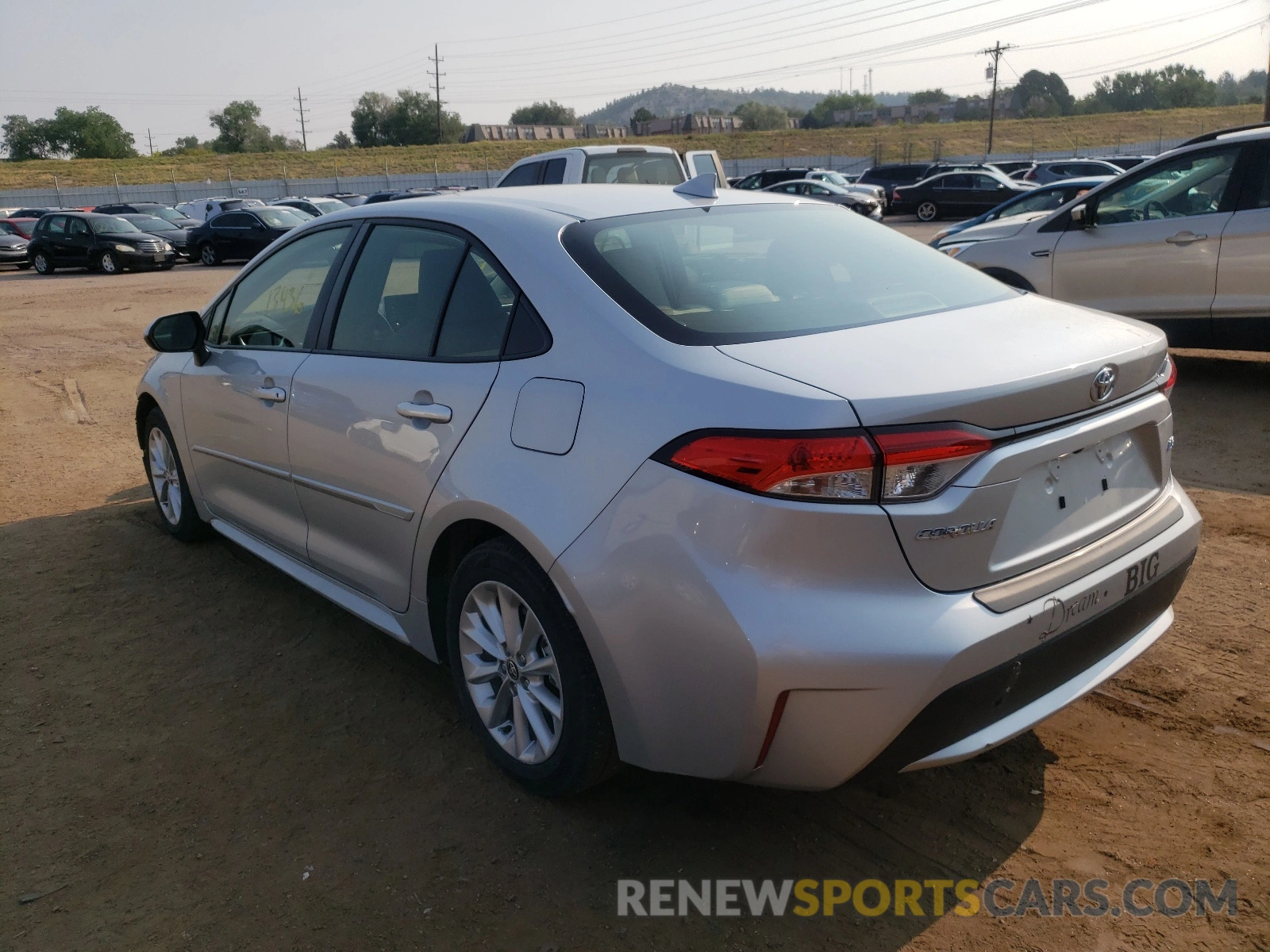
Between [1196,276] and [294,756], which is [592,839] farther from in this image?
[1196,276]

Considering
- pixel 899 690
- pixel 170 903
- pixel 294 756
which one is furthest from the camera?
pixel 294 756

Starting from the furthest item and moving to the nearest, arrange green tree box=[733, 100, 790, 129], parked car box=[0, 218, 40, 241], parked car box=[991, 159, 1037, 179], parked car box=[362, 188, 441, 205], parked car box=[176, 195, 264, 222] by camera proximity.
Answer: green tree box=[733, 100, 790, 129], parked car box=[991, 159, 1037, 179], parked car box=[176, 195, 264, 222], parked car box=[0, 218, 40, 241], parked car box=[362, 188, 441, 205]

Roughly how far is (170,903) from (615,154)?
31.5 feet

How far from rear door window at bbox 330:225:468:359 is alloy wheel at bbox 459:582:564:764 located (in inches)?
32.9

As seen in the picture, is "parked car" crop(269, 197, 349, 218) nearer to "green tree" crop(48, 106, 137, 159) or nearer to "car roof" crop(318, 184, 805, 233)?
"car roof" crop(318, 184, 805, 233)

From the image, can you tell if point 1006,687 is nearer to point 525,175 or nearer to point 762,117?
point 525,175

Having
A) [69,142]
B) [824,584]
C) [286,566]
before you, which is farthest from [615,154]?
[69,142]

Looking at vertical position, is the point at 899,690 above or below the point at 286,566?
above

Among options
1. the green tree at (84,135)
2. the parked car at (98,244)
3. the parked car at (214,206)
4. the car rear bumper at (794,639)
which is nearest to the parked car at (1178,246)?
the car rear bumper at (794,639)

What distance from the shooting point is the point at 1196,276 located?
7.08 metres

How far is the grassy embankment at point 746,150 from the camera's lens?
2569 inches

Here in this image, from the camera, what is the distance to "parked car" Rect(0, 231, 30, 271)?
27656 mm

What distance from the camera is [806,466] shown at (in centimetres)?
216

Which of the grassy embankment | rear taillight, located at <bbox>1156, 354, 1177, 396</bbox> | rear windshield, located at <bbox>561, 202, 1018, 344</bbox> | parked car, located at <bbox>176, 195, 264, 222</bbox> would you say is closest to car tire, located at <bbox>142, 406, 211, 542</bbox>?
rear windshield, located at <bbox>561, 202, 1018, 344</bbox>
